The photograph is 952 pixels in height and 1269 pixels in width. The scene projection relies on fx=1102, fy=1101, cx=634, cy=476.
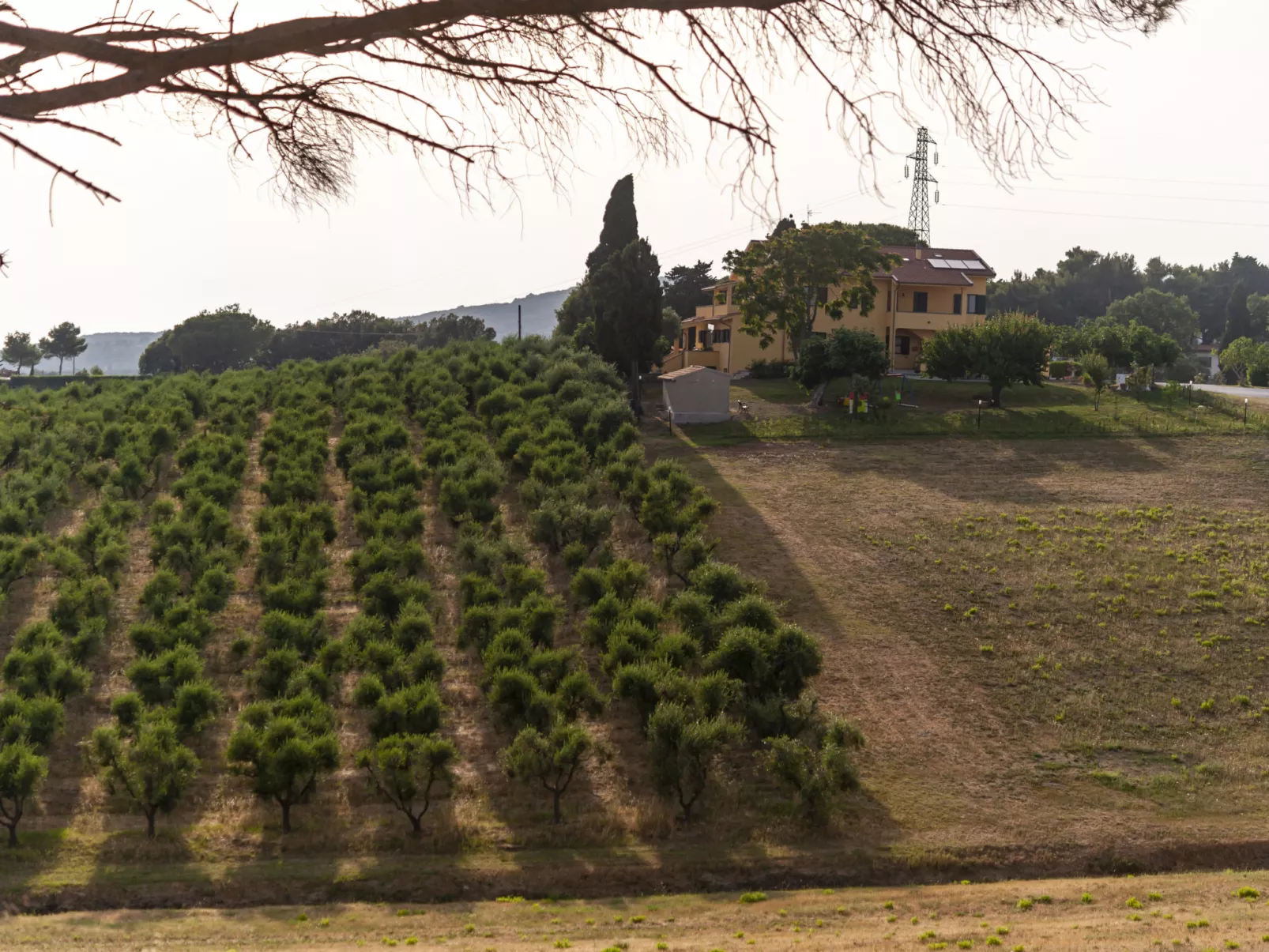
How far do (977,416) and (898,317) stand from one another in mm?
14955

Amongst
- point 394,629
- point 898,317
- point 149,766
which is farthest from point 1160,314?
point 149,766

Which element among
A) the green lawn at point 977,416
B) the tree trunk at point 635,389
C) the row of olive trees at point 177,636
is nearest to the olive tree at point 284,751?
the row of olive trees at point 177,636

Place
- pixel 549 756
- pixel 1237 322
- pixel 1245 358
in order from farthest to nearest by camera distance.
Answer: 1. pixel 1237 322
2. pixel 1245 358
3. pixel 549 756

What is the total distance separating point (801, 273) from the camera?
5138 centimetres

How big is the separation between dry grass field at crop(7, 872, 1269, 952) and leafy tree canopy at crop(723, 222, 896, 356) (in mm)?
38296

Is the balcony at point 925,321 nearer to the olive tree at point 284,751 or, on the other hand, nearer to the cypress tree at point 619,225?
the cypress tree at point 619,225

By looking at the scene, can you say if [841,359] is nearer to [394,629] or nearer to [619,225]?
[619,225]

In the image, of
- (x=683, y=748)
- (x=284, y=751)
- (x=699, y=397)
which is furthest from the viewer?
(x=699, y=397)

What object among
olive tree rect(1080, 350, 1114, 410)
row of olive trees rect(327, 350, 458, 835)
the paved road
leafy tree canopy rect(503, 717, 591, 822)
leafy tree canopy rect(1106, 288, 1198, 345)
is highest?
leafy tree canopy rect(1106, 288, 1198, 345)

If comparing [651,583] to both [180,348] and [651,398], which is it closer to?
[651,398]

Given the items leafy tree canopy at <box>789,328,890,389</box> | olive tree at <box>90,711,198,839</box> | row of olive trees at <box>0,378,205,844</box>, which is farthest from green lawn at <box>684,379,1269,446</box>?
olive tree at <box>90,711,198,839</box>

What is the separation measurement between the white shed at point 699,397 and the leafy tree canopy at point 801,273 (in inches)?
270

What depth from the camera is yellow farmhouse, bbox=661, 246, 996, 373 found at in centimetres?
5944

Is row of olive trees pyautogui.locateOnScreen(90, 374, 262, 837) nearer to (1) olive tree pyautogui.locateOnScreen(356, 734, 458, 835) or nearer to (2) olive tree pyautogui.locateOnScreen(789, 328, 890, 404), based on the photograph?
(1) olive tree pyautogui.locateOnScreen(356, 734, 458, 835)
